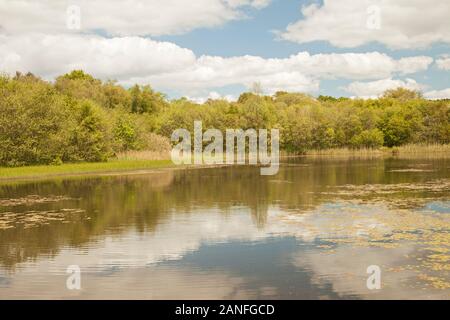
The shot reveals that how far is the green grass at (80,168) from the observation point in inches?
1581

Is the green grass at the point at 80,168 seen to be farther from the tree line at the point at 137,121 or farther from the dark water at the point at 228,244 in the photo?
the dark water at the point at 228,244

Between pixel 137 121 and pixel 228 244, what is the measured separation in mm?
48399

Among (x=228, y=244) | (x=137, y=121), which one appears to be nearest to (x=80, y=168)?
(x=137, y=121)

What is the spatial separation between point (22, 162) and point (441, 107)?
254 feet

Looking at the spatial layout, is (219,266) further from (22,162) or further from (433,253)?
(22,162)

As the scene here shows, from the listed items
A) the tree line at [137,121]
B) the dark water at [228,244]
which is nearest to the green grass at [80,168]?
the tree line at [137,121]

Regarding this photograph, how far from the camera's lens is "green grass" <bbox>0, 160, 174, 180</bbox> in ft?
132

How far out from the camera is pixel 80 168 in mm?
45812

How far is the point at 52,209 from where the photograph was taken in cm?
2233

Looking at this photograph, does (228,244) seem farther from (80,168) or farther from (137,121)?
(137,121)

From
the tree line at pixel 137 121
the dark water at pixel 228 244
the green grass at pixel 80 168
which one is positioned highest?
the tree line at pixel 137 121

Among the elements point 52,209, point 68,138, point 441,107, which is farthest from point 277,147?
point 52,209

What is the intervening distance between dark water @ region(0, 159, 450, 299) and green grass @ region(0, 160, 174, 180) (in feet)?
44.0

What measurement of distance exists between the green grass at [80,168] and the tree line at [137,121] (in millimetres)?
1958
